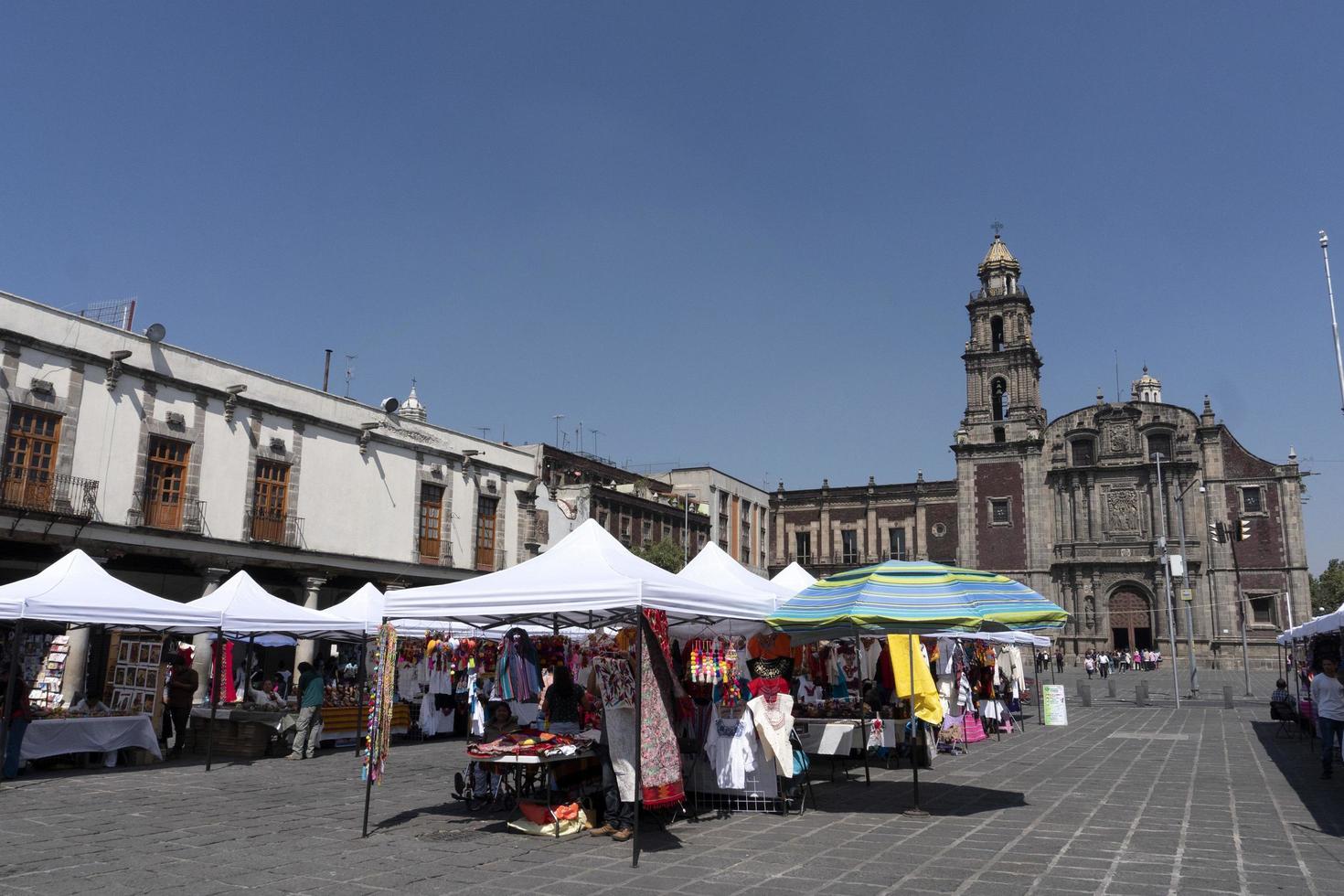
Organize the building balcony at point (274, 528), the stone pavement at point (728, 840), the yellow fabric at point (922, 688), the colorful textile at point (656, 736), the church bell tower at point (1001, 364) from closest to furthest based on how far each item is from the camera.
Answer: the stone pavement at point (728, 840), the colorful textile at point (656, 736), the yellow fabric at point (922, 688), the building balcony at point (274, 528), the church bell tower at point (1001, 364)

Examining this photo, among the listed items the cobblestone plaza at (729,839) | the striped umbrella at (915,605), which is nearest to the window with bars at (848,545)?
the cobblestone plaza at (729,839)

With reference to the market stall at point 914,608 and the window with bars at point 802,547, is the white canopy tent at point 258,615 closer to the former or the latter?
the market stall at point 914,608

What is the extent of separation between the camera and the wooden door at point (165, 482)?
2303cm

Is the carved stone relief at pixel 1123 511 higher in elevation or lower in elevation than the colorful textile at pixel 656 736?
higher

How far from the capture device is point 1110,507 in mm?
54375

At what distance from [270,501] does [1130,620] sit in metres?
45.5

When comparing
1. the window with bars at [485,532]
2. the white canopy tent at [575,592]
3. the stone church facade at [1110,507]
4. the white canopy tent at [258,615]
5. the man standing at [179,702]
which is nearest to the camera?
the white canopy tent at [575,592]

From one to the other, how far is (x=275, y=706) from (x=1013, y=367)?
50.2 m

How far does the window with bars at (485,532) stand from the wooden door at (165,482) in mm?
11005

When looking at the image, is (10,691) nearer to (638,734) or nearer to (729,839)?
(638,734)

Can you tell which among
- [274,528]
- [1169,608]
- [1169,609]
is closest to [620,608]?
[274,528]

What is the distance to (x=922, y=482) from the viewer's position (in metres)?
63.9

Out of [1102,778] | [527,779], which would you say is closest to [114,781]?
[527,779]

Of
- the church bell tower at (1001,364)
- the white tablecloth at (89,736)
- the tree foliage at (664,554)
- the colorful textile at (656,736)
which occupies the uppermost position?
the church bell tower at (1001,364)
